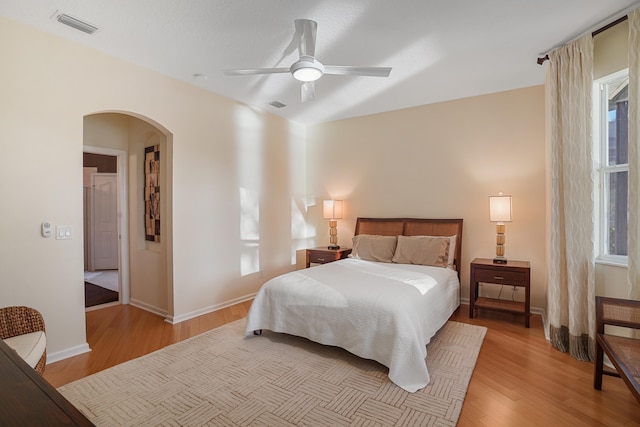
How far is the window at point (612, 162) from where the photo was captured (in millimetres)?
2635

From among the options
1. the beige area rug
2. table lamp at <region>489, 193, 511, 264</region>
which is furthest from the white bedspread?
table lamp at <region>489, 193, 511, 264</region>

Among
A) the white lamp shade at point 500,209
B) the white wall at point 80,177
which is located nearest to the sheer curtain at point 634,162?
the white lamp shade at point 500,209

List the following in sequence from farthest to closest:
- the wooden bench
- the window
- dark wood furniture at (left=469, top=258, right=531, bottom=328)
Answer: dark wood furniture at (left=469, top=258, right=531, bottom=328), the window, the wooden bench

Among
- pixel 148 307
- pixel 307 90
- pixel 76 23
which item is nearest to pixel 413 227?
pixel 307 90

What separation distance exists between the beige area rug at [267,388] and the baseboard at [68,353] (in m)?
0.58

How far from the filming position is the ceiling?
2.37 m

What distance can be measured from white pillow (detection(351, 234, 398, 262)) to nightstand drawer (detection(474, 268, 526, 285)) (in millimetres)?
1075

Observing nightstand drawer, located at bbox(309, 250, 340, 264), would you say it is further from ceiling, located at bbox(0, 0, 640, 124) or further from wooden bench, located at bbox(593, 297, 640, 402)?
wooden bench, located at bbox(593, 297, 640, 402)

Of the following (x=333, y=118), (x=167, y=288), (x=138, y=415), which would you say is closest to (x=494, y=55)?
(x=333, y=118)

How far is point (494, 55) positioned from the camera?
10.2 feet

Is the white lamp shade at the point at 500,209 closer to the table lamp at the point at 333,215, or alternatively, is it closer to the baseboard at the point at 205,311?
the table lamp at the point at 333,215

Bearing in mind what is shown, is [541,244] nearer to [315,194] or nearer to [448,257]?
[448,257]

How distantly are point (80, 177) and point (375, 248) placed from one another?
3.39 metres

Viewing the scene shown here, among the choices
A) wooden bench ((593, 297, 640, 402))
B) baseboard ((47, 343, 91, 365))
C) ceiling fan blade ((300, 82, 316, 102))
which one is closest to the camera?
wooden bench ((593, 297, 640, 402))
